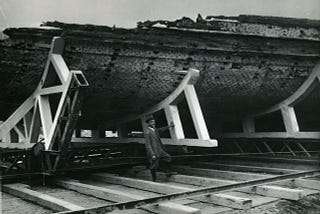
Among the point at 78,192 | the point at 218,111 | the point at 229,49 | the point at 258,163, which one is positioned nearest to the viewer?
the point at 78,192

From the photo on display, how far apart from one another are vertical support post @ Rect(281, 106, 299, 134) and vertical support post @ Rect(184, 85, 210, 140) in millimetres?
2469

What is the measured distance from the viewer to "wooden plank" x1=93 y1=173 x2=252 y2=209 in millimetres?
4227

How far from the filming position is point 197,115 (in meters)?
6.46

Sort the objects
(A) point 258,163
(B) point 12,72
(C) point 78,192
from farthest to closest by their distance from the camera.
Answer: (A) point 258,163 < (B) point 12,72 < (C) point 78,192

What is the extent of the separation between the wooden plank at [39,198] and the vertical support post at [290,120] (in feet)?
17.6

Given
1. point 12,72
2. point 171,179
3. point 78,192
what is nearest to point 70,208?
point 78,192

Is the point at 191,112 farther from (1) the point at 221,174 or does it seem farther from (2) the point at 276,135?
(2) the point at 276,135

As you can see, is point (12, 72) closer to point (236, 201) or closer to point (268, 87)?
point (236, 201)

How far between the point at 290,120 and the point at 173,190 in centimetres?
410

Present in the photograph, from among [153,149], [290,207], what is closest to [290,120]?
[153,149]

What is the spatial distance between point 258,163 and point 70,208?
5083 mm

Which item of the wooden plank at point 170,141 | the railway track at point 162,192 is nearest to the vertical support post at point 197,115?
the wooden plank at point 170,141

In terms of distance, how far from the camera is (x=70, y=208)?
3945mm

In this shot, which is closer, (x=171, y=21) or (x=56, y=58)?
(x=56, y=58)
